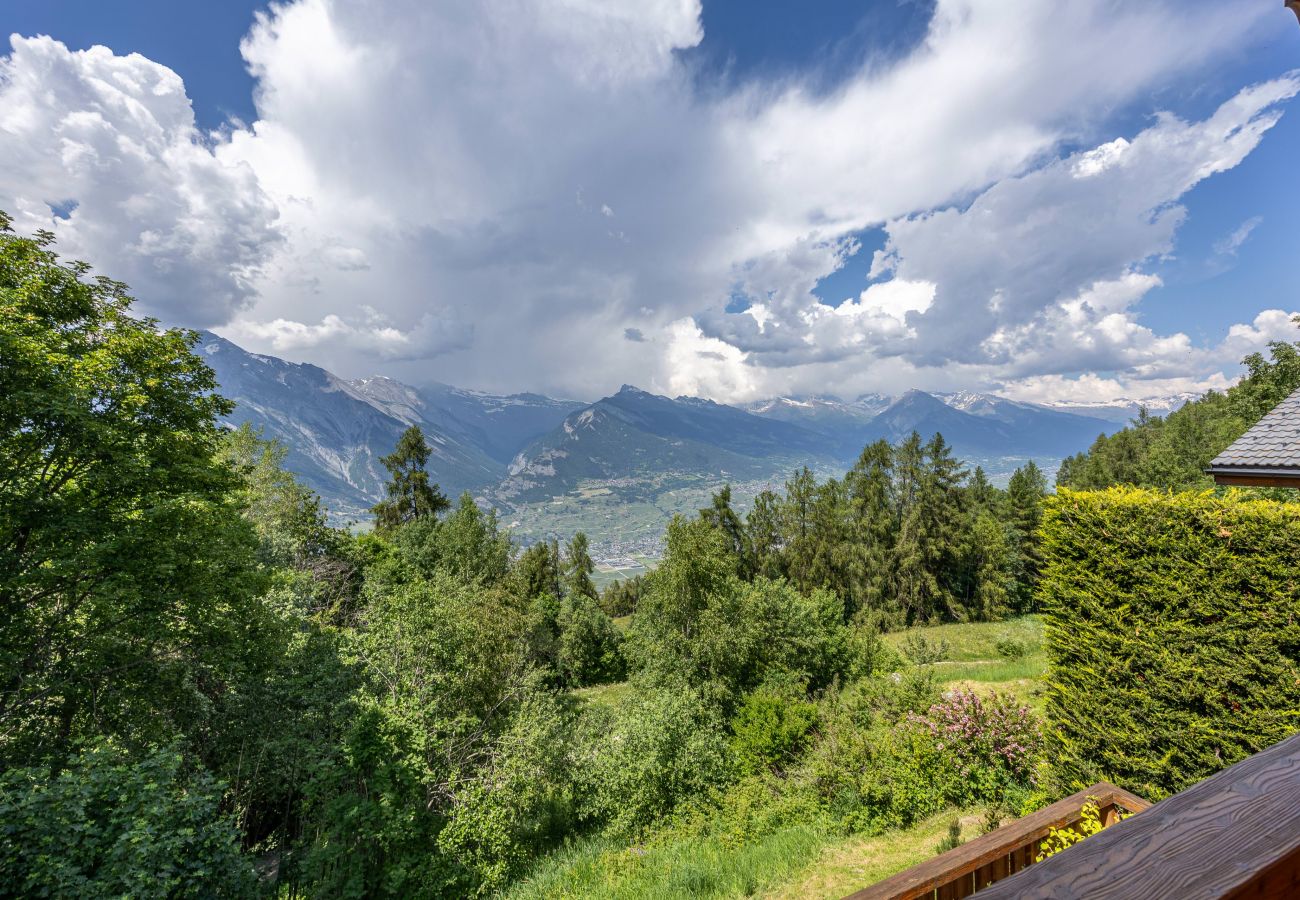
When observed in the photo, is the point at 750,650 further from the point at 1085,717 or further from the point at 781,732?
the point at 1085,717

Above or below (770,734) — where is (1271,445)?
above

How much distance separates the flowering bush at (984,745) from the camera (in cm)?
944

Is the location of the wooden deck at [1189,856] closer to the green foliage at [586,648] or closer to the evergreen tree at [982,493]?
the green foliage at [586,648]

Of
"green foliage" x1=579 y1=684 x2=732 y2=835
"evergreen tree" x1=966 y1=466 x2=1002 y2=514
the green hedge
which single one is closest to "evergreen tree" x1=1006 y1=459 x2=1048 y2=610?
"evergreen tree" x1=966 y1=466 x2=1002 y2=514

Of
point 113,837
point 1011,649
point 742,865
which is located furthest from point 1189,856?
point 1011,649

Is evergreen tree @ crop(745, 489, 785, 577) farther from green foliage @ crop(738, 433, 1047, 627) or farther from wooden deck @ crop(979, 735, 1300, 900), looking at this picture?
wooden deck @ crop(979, 735, 1300, 900)

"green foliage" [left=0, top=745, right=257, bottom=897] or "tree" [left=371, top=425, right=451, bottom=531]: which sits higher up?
"tree" [left=371, top=425, right=451, bottom=531]

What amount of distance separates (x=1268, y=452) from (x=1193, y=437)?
166ft

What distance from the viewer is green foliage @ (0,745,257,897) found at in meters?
6.73

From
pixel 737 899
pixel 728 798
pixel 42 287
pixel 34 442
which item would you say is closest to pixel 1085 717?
pixel 737 899

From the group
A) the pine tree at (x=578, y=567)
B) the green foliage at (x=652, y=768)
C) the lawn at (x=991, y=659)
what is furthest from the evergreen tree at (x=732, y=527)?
the green foliage at (x=652, y=768)

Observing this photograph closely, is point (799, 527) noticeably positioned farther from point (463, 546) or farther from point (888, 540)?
point (463, 546)

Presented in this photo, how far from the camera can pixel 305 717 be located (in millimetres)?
13602

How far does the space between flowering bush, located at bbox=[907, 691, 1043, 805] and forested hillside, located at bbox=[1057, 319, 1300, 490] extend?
5.85 meters
